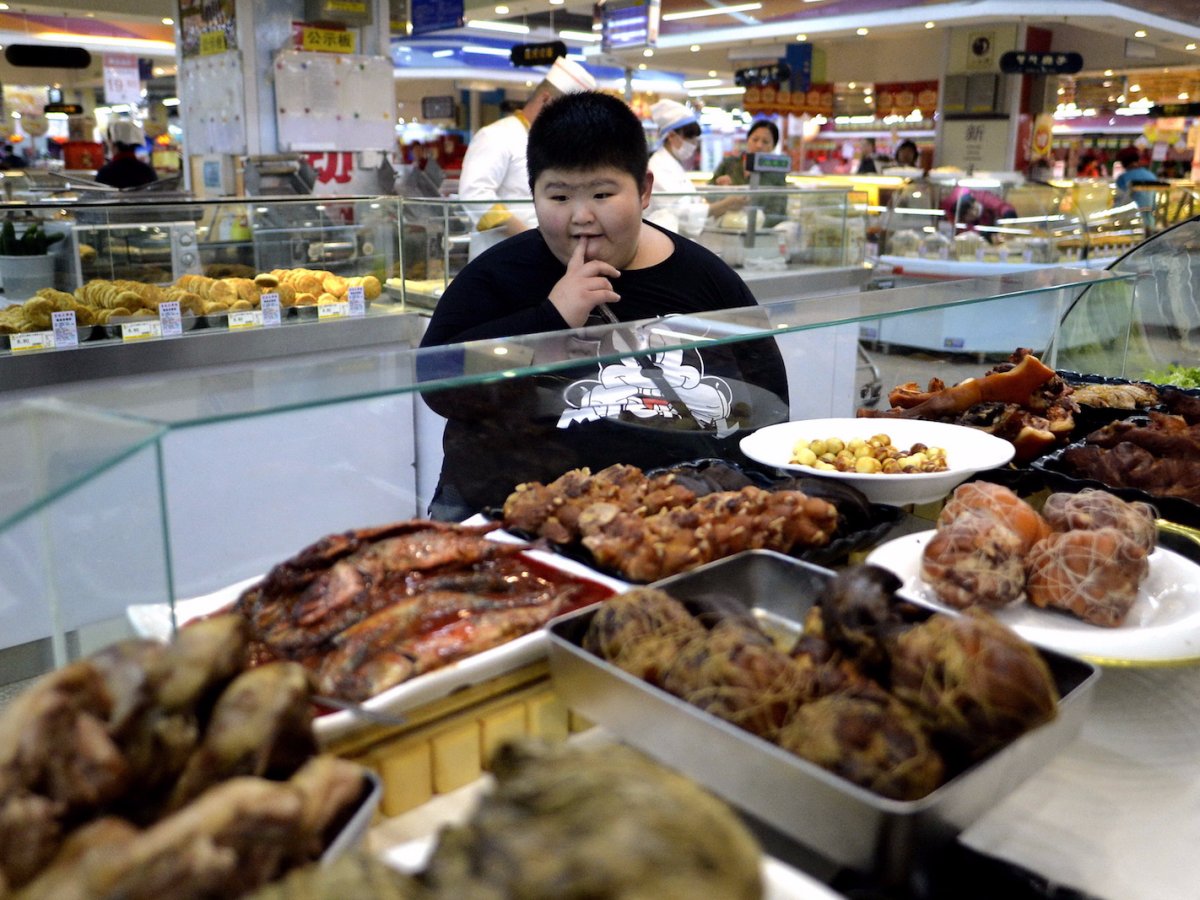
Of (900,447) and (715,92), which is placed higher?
(715,92)

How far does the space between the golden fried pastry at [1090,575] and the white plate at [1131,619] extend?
0.09ft

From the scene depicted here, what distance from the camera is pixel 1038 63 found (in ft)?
42.9

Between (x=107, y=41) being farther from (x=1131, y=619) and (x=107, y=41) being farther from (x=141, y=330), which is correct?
(x=1131, y=619)

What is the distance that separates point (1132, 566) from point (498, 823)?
1138mm

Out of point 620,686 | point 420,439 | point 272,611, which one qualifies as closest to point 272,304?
point 420,439

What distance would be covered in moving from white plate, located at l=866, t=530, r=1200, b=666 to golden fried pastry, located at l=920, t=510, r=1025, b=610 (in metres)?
0.04

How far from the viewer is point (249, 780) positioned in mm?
831

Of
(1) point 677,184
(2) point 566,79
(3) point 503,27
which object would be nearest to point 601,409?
(2) point 566,79

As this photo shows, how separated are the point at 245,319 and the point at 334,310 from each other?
1.36 feet

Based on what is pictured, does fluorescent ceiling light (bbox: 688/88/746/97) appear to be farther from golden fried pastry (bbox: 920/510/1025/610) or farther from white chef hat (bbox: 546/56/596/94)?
golden fried pastry (bbox: 920/510/1025/610)

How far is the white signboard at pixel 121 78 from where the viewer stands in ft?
50.5

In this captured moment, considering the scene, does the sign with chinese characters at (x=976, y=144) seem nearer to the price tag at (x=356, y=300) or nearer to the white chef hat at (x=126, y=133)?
the white chef hat at (x=126, y=133)

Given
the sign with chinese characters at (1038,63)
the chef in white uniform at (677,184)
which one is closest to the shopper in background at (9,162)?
the chef in white uniform at (677,184)

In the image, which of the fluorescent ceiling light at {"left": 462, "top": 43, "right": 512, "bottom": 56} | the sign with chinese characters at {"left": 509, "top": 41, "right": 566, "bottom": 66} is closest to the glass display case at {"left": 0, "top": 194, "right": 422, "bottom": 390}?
the sign with chinese characters at {"left": 509, "top": 41, "right": 566, "bottom": 66}
